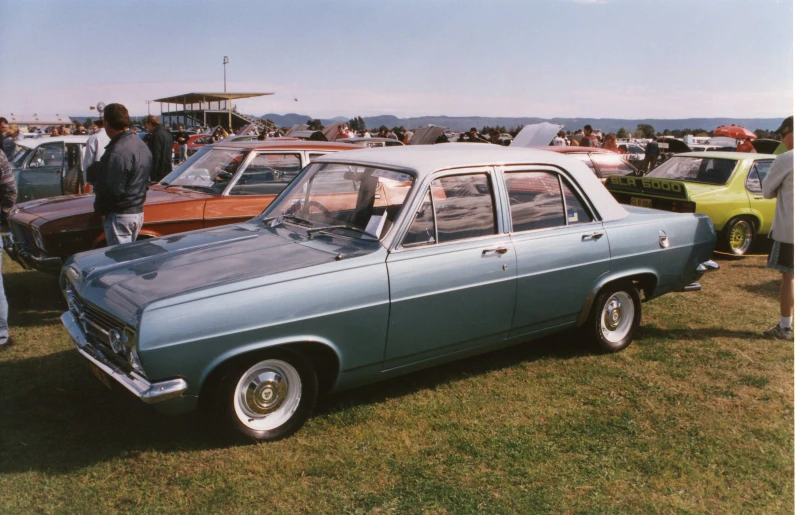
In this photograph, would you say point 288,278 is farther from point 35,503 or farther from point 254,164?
point 254,164

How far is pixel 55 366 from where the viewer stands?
15.6 ft

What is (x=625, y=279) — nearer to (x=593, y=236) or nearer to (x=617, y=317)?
(x=617, y=317)

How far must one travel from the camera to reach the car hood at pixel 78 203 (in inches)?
236

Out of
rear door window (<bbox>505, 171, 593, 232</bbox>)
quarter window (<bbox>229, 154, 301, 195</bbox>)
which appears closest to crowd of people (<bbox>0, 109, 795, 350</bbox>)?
quarter window (<bbox>229, 154, 301, 195</bbox>)

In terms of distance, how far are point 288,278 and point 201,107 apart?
52251mm

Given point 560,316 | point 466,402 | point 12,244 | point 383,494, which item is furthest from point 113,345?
point 12,244

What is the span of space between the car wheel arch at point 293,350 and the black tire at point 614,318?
88.4 inches

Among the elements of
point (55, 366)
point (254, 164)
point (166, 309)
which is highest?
point (254, 164)

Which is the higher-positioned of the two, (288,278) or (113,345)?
(288,278)

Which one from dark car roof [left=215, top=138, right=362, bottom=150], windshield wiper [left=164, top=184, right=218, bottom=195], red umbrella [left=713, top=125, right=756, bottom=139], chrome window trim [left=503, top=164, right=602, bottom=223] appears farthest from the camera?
red umbrella [left=713, top=125, right=756, bottom=139]

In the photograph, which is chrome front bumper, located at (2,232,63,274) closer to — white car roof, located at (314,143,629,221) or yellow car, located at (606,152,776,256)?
white car roof, located at (314,143,629,221)

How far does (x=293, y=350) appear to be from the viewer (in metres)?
3.54

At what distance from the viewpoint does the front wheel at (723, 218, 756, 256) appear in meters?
8.90

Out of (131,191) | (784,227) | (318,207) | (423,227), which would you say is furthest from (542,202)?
(131,191)
